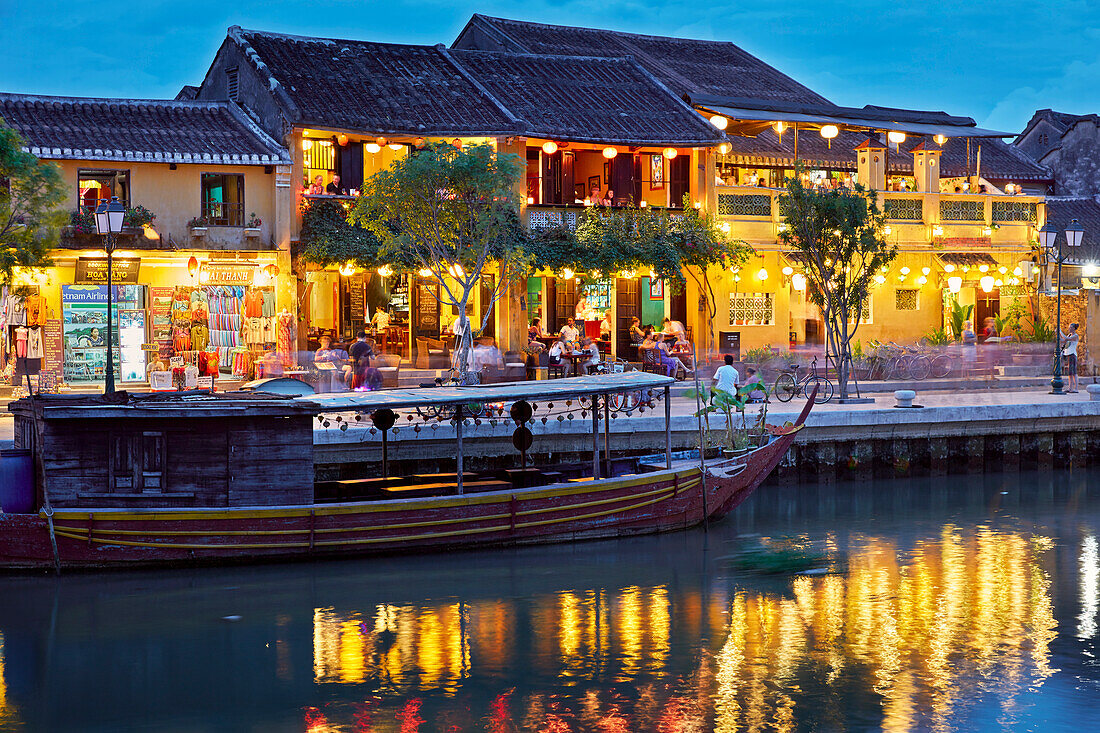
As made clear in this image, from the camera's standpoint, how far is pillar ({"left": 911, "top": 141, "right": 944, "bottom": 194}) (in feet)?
116

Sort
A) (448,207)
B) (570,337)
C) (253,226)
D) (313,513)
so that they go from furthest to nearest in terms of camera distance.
Answer: (570,337) < (253,226) < (448,207) < (313,513)

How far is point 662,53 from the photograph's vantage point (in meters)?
39.8

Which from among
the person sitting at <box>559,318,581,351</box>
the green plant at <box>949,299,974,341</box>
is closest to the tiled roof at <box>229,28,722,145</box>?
the person sitting at <box>559,318,581,351</box>

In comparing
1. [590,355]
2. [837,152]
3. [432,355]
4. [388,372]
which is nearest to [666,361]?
[590,355]

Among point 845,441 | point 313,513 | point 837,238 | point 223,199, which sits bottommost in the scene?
point 313,513

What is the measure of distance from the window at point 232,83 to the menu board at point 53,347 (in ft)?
23.9

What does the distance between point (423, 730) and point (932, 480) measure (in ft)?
50.9

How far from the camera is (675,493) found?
19.0 meters

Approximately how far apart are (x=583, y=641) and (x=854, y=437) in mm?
11100

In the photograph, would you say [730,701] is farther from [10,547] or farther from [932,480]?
[932,480]

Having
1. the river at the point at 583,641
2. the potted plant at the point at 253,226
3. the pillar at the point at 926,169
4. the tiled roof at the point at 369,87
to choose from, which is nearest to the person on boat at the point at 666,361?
the tiled roof at the point at 369,87

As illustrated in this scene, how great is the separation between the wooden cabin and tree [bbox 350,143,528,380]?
859 cm

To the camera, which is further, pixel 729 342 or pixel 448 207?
pixel 729 342

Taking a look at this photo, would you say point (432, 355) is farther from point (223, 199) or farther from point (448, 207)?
point (223, 199)
